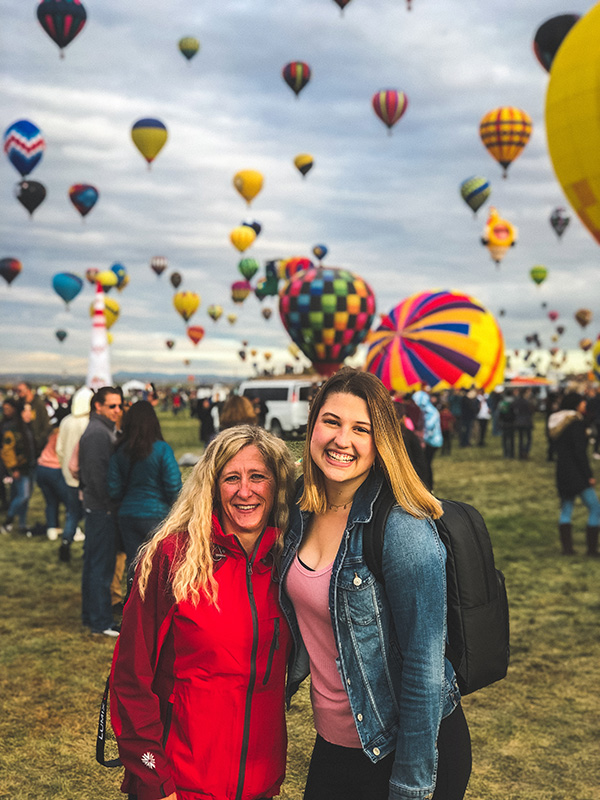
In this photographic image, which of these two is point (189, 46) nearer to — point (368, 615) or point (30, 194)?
point (30, 194)

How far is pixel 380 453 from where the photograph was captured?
1961 millimetres

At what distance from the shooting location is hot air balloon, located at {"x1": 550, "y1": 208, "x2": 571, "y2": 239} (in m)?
50.2

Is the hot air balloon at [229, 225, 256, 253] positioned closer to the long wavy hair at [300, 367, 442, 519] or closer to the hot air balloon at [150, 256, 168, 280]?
the hot air balloon at [150, 256, 168, 280]

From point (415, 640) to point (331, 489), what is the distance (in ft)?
1.55

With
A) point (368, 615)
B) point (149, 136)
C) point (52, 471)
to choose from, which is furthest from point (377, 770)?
point (149, 136)

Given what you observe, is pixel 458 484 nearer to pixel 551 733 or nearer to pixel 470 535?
pixel 551 733

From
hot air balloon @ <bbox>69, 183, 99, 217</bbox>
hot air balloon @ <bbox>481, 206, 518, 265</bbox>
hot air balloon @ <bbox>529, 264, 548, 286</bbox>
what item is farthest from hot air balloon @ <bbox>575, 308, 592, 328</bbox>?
hot air balloon @ <bbox>69, 183, 99, 217</bbox>

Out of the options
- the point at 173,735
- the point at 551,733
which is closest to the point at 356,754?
the point at 173,735

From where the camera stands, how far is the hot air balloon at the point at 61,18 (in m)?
28.4

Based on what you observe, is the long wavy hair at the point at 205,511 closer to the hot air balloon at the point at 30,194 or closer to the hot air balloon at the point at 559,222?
the hot air balloon at the point at 30,194

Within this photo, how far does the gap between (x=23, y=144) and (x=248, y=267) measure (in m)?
24.7

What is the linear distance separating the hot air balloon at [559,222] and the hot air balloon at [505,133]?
60.3 feet

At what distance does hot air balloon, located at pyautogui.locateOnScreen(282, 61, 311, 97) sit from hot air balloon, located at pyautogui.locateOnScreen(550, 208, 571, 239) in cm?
2109

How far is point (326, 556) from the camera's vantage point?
201 centimetres
